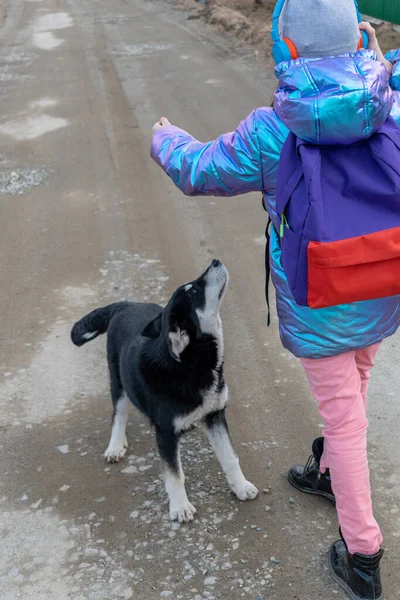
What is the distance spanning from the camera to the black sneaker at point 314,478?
3.51m

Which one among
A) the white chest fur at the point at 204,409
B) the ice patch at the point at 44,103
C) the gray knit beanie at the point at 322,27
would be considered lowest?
the ice patch at the point at 44,103

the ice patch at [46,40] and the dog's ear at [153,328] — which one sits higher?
the dog's ear at [153,328]

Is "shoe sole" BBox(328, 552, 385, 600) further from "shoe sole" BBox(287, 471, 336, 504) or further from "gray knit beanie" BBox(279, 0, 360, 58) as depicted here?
"gray knit beanie" BBox(279, 0, 360, 58)

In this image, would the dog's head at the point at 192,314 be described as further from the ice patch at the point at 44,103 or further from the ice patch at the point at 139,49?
the ice patch at the point at 139,49

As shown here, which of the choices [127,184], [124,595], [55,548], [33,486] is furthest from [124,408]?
[127,184]

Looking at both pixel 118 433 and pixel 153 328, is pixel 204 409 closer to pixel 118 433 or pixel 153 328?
pixel 153 328

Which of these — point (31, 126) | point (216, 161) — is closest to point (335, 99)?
point (216, 161)

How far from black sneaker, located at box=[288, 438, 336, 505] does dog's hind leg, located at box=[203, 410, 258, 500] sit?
23cm

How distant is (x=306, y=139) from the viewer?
2.32 metres

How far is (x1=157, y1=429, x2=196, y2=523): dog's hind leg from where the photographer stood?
11.4 feet

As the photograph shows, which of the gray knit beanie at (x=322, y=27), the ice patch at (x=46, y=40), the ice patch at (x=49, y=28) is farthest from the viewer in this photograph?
the ice patch at (x=49, y=28)

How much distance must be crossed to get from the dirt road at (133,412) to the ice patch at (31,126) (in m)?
0.06

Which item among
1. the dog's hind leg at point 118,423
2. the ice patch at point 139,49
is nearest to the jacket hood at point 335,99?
the dog's hind leg at point 118,423

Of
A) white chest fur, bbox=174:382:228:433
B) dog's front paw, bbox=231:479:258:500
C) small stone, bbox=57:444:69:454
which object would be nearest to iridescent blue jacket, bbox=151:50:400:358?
white chest fur, bbox=174:382:228:433
